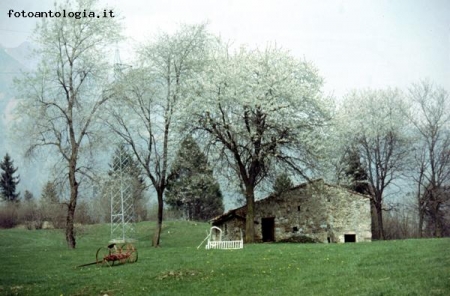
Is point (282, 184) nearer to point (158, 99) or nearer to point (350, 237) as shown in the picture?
point (350, 237)

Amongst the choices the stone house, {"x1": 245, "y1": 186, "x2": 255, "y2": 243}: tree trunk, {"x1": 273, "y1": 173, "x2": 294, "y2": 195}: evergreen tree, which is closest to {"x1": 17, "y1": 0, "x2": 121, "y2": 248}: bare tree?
{"x1": 245, "y1": 186, "x2": 255, "y2": 243}: tree trunk

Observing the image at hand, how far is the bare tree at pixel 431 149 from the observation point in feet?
136

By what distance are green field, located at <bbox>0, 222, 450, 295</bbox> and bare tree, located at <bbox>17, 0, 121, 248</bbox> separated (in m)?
8.20

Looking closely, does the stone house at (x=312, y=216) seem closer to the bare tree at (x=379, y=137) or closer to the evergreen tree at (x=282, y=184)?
the evergreen tree at (x=282, y=184)

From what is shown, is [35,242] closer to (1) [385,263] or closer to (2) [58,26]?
(2) [58,26]

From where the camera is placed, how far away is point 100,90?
29562mm

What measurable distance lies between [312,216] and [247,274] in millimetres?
17697

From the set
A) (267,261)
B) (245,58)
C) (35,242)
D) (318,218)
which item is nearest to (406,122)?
(318,218)

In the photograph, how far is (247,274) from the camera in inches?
613

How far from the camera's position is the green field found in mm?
12141

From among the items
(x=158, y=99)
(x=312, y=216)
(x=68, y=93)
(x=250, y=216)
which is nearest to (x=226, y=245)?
(x=250, y=216)

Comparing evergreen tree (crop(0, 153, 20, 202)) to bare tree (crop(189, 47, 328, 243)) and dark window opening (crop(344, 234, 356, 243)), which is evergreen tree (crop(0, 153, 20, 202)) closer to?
bare tree (crop(189, 47, 328, 243))

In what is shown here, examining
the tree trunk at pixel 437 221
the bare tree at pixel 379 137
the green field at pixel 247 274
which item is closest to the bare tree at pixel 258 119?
the green field at pixel 247 274

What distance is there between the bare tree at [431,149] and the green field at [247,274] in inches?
1014
